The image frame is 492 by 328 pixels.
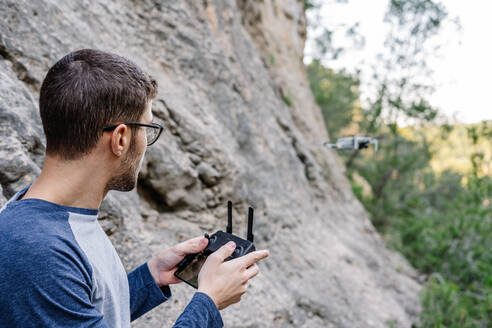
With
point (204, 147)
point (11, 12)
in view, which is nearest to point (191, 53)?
point (204, 147)

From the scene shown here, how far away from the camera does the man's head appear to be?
113 centimetres

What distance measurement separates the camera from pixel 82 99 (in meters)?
1.13

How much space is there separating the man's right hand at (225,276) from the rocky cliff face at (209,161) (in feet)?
4.82

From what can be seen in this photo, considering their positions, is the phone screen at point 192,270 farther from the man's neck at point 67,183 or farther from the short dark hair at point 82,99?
the short dark hair at point 82,99

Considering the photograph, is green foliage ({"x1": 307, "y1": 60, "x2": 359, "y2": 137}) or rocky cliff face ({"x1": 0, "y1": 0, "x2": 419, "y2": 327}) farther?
green foliage ({"x1": 307, "y1": 60, "x2": 359, "y2": 137})

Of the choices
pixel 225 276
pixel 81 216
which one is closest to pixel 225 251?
pixel 225 276

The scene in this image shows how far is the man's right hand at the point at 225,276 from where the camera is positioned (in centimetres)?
130

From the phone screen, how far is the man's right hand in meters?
0.20

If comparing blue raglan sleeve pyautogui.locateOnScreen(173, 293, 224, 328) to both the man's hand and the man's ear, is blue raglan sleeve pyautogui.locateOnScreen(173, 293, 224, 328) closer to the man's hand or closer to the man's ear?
the man's hand

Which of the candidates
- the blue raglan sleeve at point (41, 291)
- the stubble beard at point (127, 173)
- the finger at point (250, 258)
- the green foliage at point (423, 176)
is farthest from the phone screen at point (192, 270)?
the green foliage at point (423, 176)

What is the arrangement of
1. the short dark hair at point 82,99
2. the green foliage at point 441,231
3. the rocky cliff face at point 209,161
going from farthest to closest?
the green foliage at point 441,231
the rocky cliff face at point 209,161
the short dark hair at point 82,99

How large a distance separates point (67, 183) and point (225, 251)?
0.61 metres

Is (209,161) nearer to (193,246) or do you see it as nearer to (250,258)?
(193,246)

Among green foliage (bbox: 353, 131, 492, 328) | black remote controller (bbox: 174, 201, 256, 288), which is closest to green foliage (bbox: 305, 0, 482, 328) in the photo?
green foliage (bbox: 353, 131, 492, 328)
